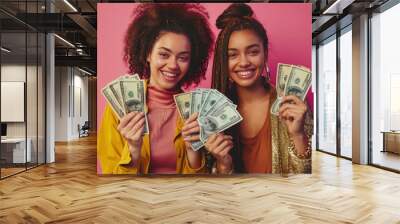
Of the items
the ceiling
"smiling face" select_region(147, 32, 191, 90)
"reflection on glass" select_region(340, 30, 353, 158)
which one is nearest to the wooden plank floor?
"smiling face" select_region(147, 32, 191, 90)

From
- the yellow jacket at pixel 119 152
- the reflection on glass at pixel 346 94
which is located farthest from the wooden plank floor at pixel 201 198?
the reflection on glass at pixel 346 94

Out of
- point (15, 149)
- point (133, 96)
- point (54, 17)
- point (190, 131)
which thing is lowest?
point (15, 149)

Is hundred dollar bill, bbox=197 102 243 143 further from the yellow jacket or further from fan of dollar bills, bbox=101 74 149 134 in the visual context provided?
fan of dollar bills, bbox=101 74 149 134

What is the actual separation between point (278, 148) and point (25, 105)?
16.7 feet

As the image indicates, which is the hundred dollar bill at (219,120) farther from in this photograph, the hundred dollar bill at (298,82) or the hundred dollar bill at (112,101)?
the hundred dollar bill at (112,101)

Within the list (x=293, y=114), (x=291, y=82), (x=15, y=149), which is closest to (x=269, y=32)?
(x=291, y=82)

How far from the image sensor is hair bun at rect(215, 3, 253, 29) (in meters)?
6.66

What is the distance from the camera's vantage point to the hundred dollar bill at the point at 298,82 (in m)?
6.65

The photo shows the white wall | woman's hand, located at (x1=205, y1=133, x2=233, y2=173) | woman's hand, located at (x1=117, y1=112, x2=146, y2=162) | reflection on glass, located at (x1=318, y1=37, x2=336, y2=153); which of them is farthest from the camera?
the white wall

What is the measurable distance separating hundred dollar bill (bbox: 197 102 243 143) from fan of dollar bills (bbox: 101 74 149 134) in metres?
0.94

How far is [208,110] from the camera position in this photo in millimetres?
6621

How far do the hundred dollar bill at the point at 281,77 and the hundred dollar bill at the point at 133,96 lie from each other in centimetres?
228

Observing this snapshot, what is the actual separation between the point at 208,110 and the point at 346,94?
4378 millimetres

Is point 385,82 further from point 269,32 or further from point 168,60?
point 168,60
